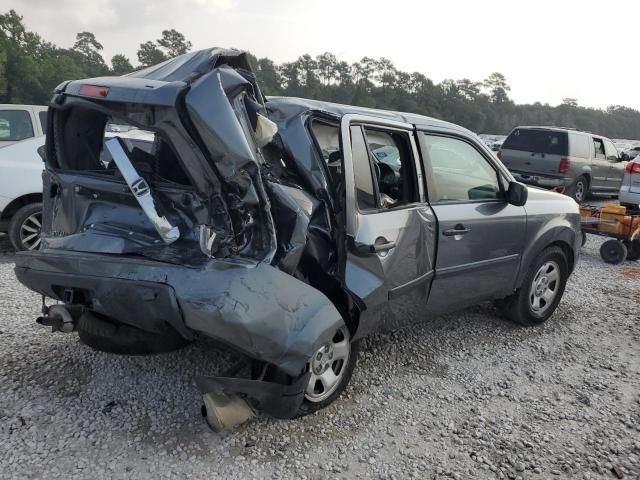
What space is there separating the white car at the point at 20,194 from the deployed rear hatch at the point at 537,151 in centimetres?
1021

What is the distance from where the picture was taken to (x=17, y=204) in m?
5.99

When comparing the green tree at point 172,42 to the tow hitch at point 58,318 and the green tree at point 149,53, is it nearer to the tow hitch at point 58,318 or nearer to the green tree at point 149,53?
the green tree at point 149,53

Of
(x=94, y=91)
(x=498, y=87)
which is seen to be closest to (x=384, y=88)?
(x=498, y=87)

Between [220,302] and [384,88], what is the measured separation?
77452 mm

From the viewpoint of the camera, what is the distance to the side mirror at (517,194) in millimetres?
4102

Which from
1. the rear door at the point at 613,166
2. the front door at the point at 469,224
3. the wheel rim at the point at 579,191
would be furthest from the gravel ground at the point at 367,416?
the rear door at the point at 613,166

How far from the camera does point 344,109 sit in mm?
3252

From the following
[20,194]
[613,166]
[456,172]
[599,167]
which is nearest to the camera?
[456,172]

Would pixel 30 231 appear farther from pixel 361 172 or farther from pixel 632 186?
pixel 632 186

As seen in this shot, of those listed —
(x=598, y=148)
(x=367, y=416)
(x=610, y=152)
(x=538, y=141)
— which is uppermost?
(x=538, y=141)

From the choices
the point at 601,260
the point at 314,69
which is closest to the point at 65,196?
the point at 601,260

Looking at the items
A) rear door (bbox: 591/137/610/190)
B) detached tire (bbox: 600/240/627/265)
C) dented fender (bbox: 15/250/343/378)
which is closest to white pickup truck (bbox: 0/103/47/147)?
dented fender (bbox: 15/250/343/378)

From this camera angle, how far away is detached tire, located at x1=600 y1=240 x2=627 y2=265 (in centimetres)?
735

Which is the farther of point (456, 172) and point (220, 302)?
point (456, 172)
